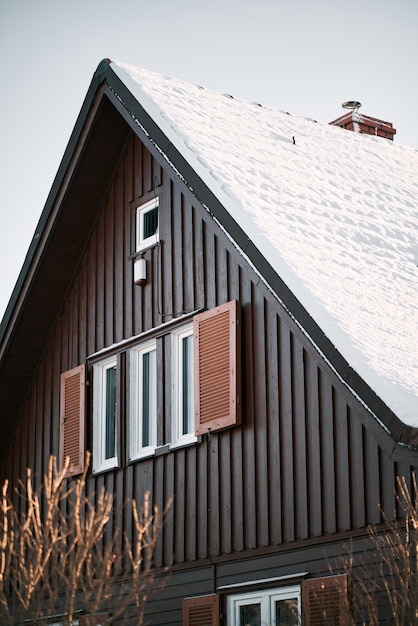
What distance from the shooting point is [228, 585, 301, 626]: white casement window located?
37.1 feet

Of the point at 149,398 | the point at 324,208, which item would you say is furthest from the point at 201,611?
the point at 324,208

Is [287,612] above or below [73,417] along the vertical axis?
below

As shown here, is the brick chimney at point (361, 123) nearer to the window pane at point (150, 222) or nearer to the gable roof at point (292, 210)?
the gable roof at point (292, 210)

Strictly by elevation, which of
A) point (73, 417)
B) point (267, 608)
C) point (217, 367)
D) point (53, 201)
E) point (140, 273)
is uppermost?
point (53, 201)

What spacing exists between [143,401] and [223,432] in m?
1.83

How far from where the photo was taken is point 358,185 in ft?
49.4

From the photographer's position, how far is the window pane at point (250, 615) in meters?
11.7

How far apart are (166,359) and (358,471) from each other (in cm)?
359

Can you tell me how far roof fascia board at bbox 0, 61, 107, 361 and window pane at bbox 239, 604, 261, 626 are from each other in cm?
571

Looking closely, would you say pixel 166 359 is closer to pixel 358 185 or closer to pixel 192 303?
pixel 192 303

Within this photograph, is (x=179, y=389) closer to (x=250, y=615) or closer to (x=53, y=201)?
(x=250, y=615)

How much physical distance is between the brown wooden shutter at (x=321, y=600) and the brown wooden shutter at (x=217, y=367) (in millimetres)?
1933

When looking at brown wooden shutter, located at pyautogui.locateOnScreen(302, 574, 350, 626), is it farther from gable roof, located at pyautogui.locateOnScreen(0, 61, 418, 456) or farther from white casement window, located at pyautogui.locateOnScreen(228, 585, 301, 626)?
gable roof, located at pyautogui.locateOnScreen(0, 61, 418, 456)

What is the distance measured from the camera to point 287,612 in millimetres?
11367
